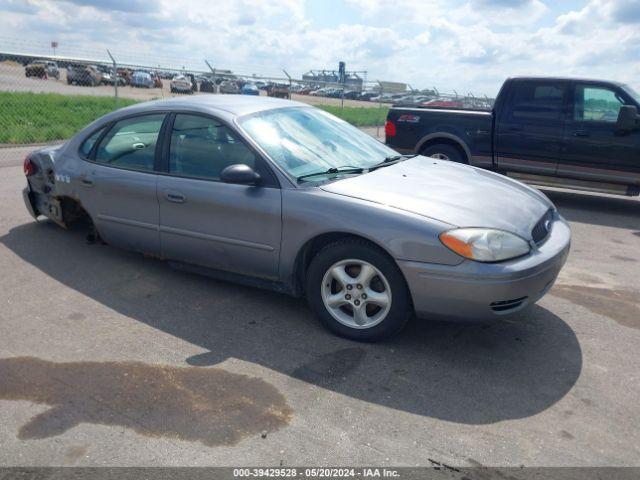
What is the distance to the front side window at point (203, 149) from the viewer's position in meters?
4.25

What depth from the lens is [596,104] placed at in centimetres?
812

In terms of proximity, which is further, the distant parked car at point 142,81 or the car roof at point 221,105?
the distant parked car at point 142,81

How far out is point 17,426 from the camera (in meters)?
2.84

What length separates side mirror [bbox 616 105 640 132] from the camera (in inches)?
303

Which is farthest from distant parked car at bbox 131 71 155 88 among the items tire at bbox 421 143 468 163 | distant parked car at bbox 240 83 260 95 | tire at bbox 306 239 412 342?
tire at bbox 306 239 412 342

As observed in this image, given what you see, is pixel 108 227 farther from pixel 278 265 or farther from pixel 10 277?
pixel 278 265

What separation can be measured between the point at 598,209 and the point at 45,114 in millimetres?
14704

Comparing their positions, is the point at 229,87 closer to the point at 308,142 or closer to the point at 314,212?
the point at 308,142

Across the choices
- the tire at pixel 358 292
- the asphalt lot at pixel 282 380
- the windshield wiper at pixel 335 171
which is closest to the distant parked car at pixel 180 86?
the asphalt lot at pixel 282 380

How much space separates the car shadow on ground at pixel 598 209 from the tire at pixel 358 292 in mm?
5021

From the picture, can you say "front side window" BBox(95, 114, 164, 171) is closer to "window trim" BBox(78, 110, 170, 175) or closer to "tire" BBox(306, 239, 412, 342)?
"window trim" BBox(78, 110, 170, 175)

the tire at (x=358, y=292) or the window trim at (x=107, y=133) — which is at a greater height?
the window trim at (x=107, y=133)

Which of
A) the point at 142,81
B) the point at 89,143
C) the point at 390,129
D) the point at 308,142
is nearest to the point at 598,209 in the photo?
the point at 390,129

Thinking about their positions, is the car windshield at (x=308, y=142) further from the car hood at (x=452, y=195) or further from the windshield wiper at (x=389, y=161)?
the car hood at (x=452, y=195)
